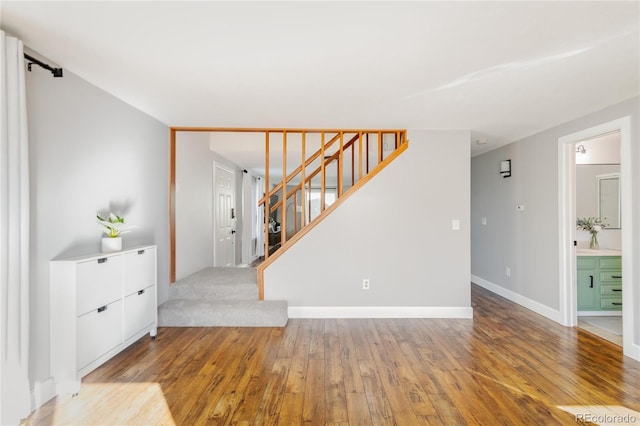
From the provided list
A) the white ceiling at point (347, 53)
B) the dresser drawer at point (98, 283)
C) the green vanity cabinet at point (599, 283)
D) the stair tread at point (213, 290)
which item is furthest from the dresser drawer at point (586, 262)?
the dresser drawer at point (98, 283)

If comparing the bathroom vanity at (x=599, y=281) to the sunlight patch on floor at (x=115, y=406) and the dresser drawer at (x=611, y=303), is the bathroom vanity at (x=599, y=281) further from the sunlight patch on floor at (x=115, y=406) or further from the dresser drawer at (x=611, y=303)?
the sunlight patch on floor at (x=115, y=406)

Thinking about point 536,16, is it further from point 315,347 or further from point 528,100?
point 315,347

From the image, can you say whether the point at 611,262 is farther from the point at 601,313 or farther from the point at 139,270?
the point at 139,270

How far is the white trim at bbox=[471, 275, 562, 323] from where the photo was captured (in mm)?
3738

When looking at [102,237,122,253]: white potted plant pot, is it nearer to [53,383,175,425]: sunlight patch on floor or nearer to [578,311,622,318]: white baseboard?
[53,383,175,425]: sunlight patch on floor

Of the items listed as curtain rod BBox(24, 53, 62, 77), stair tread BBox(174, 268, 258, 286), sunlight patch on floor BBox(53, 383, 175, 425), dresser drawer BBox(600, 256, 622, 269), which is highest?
curtain rod BBox(24, 53, 62, 77)

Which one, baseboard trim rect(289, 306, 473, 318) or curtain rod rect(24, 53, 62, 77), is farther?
baseboard trim rect(289, 306, 473, 318)

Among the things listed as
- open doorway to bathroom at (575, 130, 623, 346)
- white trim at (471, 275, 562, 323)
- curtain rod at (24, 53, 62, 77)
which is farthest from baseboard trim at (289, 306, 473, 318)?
curtain rod at (24, 53, 62, 77)

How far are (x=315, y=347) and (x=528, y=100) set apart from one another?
3061mm

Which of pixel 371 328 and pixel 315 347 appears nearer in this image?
pixel 315 347

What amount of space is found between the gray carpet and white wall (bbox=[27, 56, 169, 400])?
5.14m

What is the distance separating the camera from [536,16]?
1.65 meters

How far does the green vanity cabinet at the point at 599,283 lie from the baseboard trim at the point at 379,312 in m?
1.39

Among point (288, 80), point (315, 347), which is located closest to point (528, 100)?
point (288, 80)
